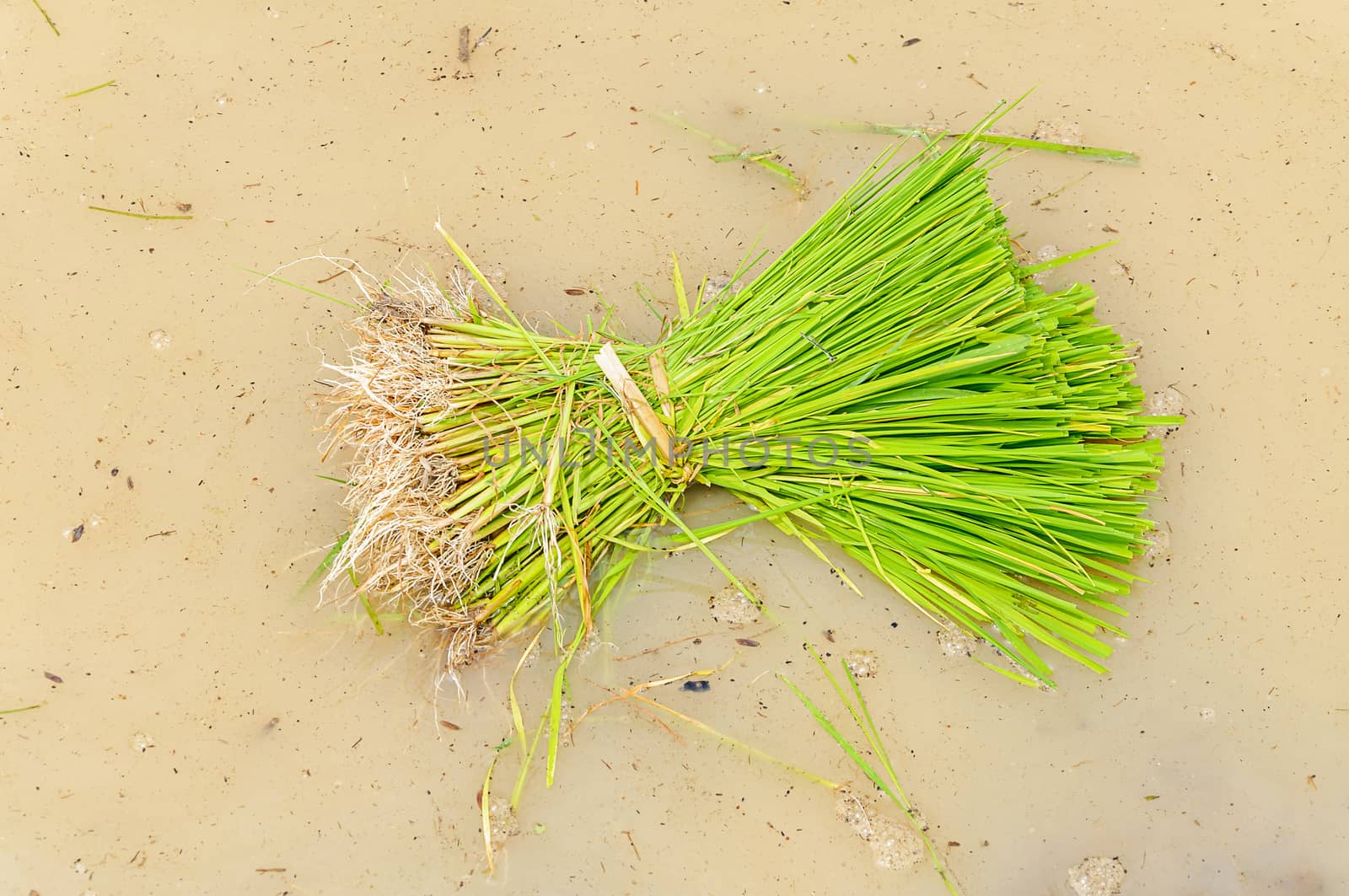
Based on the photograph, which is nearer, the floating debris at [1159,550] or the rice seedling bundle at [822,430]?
the rice seedling bundle at [822,430]

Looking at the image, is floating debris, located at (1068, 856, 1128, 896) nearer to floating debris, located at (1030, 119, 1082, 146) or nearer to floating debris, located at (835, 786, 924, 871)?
floating debris, located at (835, 786, 924, 871)

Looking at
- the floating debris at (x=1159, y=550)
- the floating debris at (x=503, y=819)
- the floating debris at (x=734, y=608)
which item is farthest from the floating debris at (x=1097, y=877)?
the floating debris at (x=503, y=819)

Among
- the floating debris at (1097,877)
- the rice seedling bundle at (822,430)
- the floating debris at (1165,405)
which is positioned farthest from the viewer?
the floating debris at (1165,405)

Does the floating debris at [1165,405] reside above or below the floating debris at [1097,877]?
above

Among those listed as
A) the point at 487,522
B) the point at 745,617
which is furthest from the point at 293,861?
the point at 745,617

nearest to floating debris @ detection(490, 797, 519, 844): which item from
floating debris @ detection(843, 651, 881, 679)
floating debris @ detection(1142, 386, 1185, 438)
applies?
floating debris @ detection(843, 651, 881, 679)

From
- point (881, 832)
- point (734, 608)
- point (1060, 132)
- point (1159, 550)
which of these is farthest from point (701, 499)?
point (1060, 132)

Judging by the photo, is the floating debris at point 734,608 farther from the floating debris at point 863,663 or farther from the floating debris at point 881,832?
the floating debris at point 881,832
